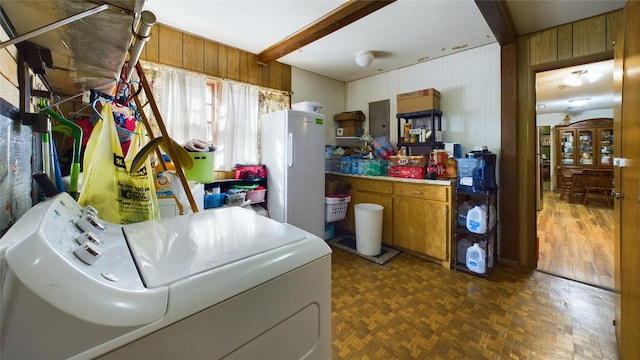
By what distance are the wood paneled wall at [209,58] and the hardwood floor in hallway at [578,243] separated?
371cm

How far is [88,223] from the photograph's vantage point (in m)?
0.70

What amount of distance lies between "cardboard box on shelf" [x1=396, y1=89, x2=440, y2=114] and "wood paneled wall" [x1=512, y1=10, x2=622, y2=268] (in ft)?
2.54

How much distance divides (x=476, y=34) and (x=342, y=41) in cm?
134

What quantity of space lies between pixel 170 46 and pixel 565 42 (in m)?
3.72

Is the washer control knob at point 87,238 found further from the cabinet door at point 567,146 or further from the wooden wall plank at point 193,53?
the cabinet door at point 567,146

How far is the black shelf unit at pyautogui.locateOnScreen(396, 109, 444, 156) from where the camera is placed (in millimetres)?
3094

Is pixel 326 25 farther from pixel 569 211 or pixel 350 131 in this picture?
pixel 569 211

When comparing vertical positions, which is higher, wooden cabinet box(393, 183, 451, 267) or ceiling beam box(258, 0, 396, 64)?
ceiling beam box(258, 0, 396, 64)

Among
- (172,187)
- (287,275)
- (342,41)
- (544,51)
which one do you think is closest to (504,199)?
(544,51)

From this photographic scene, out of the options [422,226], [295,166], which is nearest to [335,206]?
[295,166]

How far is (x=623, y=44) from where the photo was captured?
4.46 feet

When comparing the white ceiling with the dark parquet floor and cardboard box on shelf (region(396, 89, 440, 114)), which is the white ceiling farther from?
the dark parquet floor

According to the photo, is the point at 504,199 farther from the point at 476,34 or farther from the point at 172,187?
the point at 172,187

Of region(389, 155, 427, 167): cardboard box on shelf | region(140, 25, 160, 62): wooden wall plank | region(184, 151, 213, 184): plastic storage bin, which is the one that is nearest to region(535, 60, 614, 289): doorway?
region(389, 155, 427, 167): cardboard box on shelf
